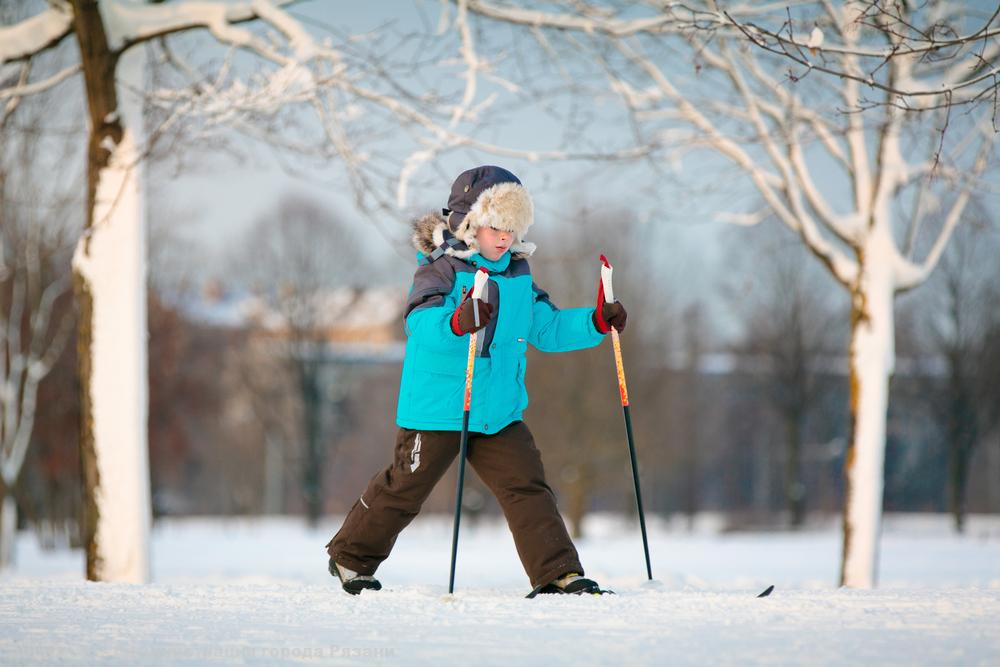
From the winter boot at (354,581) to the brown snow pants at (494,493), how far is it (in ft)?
0.09

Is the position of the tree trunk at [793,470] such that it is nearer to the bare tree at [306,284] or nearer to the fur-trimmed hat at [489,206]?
the bare tree at [306,284]

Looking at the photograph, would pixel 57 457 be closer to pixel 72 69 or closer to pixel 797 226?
pixel 72 69

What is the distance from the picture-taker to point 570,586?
4395 mm

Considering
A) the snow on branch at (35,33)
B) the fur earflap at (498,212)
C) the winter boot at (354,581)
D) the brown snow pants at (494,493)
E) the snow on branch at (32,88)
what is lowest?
the winter boot at (354,581)

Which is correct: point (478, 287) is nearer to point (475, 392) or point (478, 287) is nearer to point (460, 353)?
point (460, 353)

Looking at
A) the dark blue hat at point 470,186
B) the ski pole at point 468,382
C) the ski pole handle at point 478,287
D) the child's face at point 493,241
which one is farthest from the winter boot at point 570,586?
Result: the dark blue hat at point 470,186

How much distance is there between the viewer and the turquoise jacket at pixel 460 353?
179 inches

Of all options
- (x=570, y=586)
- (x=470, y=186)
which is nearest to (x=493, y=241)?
(x=470, y=186)

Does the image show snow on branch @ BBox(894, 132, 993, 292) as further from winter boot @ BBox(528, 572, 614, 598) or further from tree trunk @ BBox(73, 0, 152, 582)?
tree trunk @ BBox(73, 0, 152, 582)

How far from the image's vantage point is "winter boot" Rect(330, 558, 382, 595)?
15.3 feet

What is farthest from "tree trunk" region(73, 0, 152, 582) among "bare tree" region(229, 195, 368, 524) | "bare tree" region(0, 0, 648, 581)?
"bare tree" region(229, 195, 368, 524)

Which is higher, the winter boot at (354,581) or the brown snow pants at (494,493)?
the brown snow pants at (494,493)

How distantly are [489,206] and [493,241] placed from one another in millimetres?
152

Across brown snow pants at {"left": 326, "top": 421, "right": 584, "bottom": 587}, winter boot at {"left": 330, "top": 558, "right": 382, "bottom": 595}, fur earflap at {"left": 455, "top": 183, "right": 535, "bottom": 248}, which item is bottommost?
winter boot at {"left": 330, "top": 558, "right": 382, "bottom": 595}
